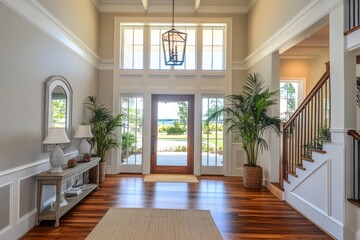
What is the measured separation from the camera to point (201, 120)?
22.4 ft

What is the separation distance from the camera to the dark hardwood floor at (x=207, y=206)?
10.7 ft

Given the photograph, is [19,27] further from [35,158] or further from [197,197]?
[197,197]

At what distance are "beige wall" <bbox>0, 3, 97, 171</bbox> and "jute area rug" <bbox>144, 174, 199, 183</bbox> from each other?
2.86 metres

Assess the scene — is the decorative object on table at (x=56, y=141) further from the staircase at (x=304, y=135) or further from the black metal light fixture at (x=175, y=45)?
the staircase at (x=304, y=135)

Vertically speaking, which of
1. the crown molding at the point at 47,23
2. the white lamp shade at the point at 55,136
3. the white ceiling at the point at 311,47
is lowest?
the white lamp shade at the point at 55,136

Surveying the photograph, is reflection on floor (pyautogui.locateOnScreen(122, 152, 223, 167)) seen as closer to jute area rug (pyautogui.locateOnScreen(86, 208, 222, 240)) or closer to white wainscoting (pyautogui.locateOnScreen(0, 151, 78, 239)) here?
jute area rug (pyautogui.locateOnScreen(86, 208, 222, 240))

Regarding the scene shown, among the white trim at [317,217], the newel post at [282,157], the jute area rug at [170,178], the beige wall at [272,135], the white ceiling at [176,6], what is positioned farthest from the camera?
the white ceiling at [176,6]

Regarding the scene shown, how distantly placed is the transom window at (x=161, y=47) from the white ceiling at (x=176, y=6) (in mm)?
389

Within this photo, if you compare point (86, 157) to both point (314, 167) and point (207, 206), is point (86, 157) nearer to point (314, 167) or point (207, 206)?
point (207, 206)

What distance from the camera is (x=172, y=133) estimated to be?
693 cm

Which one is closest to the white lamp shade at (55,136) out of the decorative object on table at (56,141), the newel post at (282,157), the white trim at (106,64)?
the decorative object on table at (56,141)

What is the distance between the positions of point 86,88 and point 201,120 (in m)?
3.01

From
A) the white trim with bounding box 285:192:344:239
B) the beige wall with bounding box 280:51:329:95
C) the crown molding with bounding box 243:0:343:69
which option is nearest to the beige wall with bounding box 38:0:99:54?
the crown molding with bounding box 243:0:343:69

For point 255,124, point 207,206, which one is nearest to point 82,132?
point 207,206
